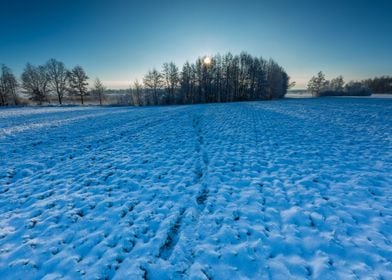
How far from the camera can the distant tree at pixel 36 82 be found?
54.1 meters

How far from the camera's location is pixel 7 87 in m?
52.8

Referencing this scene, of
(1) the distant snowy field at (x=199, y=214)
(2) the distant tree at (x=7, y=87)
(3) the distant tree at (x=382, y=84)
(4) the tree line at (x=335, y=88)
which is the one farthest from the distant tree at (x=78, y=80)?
(3) the distant tree at (x=382, y=84)

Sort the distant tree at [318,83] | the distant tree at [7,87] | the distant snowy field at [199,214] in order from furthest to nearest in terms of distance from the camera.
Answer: the distant tree at [318,83]
the distant tree at [7,87]
the distant snowy field at [199,214]

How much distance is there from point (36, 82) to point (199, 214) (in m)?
71.9

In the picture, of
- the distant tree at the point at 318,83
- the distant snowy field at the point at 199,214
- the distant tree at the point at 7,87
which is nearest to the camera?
the distant snowy field at the point at 199,214

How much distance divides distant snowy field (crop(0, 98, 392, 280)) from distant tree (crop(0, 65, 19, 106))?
64082 millimetres

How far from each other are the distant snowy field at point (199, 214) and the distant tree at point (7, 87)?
64082mm

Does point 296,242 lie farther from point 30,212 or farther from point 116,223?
point 30,212

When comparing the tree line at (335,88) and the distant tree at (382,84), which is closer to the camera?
A: the tree line at (335,88)

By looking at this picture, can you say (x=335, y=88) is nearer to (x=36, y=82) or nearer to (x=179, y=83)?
(x=179, y=83)

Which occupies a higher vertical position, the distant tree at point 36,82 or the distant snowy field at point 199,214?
the distant tree at point 36,82

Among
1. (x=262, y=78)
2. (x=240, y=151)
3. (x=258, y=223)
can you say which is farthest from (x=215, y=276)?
(x=262, y=78)

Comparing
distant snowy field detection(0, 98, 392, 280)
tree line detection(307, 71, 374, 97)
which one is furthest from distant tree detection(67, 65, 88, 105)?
tree line detection(307, 71, 374, 97)

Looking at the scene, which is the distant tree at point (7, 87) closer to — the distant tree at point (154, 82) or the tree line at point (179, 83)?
the tree line at point (179, 83)
